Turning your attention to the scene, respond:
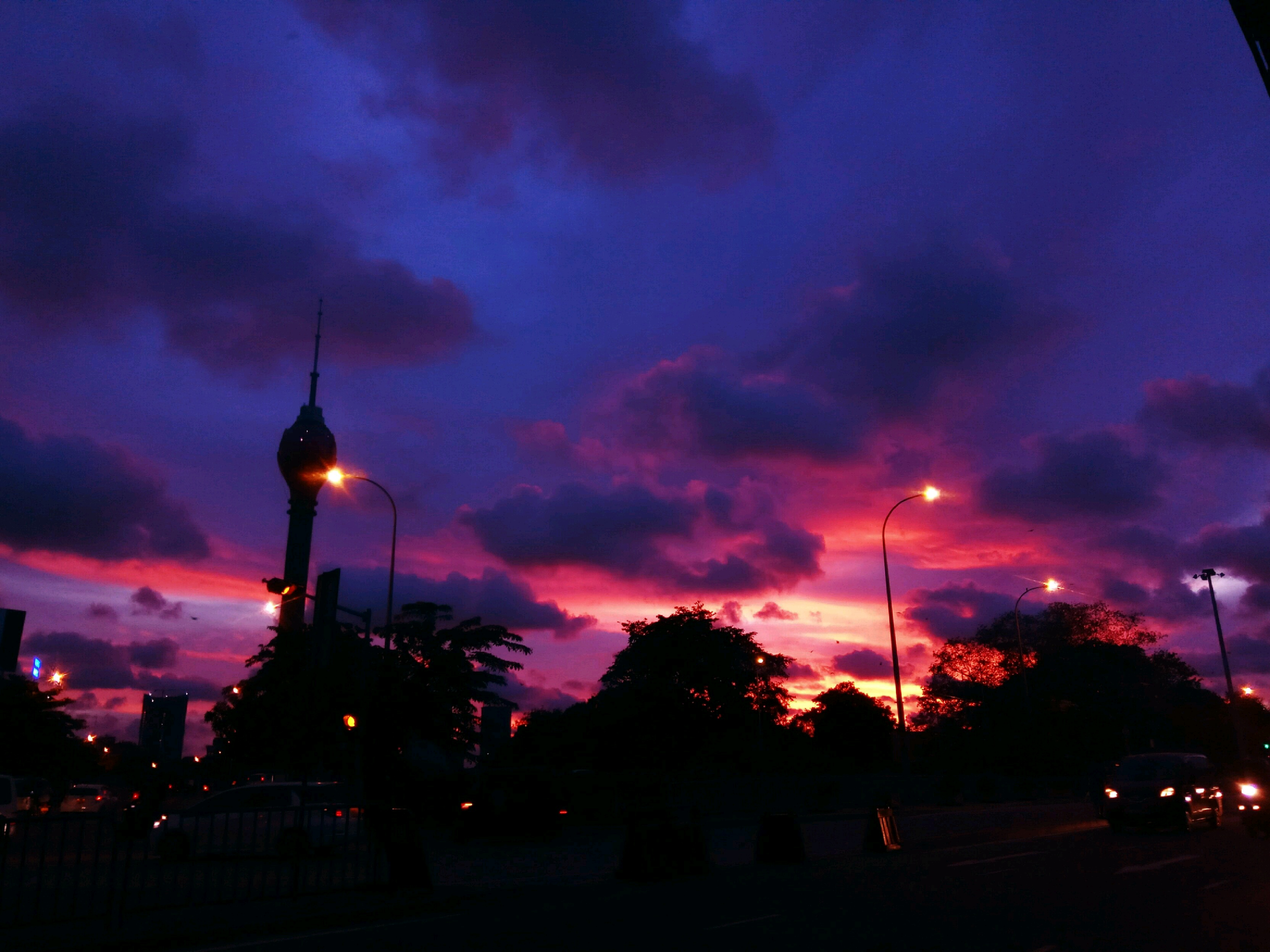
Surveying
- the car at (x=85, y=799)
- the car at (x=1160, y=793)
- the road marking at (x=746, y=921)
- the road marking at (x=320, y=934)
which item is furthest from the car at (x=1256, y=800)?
the car at (x=85, y=799)

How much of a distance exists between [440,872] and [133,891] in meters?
5.71

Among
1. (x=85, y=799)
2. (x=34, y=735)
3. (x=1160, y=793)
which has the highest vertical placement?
(x=34, y=735)

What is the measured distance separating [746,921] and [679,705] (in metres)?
58.3

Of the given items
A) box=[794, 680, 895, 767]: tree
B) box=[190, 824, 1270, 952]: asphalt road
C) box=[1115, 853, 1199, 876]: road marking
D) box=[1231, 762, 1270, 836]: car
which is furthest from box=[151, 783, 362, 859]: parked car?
box=[794, 680, 895, 767]: tree

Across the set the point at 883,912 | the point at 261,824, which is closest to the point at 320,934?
the point at 883,912

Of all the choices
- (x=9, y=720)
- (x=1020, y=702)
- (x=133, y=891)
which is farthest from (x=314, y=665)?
(x=1020, y=702)

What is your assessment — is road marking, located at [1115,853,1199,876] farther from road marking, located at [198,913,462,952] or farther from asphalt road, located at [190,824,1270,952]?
road marking, located at [198,913,462,952]

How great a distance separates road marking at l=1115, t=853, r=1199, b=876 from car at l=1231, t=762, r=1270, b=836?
175 inches

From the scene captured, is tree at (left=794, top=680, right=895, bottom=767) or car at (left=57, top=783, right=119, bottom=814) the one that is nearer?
car at (left=57, top=783, right=119, bottom=814)

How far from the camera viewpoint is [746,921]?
34.1ft

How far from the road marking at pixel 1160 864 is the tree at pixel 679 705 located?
47.1 m

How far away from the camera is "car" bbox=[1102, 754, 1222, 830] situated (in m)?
22.2

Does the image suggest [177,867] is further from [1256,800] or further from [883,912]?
[1256,800]

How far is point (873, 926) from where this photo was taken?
9742mm
